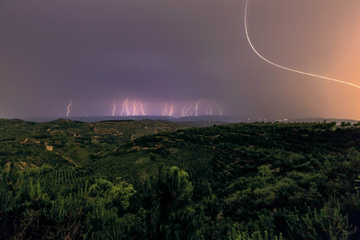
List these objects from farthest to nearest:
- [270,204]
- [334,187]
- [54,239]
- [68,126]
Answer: [68,126] → [270,204] → [334,187] → [54,239]

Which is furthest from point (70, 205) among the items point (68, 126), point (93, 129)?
point (68, 126)

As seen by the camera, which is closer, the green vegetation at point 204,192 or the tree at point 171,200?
the green vegetation at point 204,192

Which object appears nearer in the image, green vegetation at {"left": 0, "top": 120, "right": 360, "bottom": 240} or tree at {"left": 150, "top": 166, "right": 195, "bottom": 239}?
green vegetation at {"left": 0, "top": 120, "right": 360, "bottom": 240}

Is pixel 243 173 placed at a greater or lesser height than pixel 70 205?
lesser

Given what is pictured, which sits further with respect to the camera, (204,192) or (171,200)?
(204,192)

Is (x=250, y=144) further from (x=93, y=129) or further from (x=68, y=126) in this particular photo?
(x=68, y=126)

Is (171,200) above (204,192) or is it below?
above

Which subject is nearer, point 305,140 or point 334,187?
point 334,187

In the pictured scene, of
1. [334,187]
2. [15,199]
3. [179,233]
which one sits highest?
[15,199]
